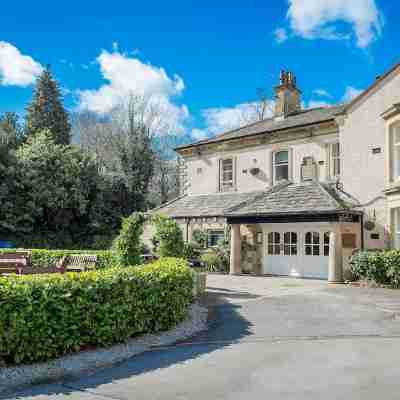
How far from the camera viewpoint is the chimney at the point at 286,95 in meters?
25.8

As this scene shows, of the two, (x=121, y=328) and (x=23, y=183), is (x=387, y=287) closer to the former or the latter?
(x=121, y=328)

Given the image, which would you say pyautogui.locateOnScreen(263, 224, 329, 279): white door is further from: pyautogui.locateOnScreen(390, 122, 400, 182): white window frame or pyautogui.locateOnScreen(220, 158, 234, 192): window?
pyautogui.locateOnScreen(220, 158, 234, 192): window

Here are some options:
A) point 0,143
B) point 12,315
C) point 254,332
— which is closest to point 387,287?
point 254,332

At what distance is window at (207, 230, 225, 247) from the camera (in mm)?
24062

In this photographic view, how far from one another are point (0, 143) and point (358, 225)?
74.2 ft

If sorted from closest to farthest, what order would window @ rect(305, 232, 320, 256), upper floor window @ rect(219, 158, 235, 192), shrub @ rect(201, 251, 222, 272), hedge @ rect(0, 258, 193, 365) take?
1. hedge @ rect(0, 258, 193, 365)
2. window @ rect(305, 232, 320, 256)
3. shrub @ rect(201, 251, 222, 272)
4. upper floor window @ rect(219, 158, 235, 192)

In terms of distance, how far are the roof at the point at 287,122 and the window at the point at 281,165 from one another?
1246 millimetres

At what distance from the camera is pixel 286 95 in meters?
26.0

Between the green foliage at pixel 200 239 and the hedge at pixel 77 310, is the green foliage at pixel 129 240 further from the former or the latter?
the green foliage at pixel 200 239

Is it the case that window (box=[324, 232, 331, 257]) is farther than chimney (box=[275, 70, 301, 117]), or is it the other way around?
chimney (box=[275, 70, 301, 117])

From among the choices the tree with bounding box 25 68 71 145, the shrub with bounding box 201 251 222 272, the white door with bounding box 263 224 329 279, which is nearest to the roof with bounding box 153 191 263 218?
the shrub with bounding box 201 251 222 272

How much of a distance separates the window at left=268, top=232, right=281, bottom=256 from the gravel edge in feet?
41.9

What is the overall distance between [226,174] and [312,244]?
24.1 ft

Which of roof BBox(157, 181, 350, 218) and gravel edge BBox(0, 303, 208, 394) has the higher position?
roof BBox(157, 181, 350, 218)
